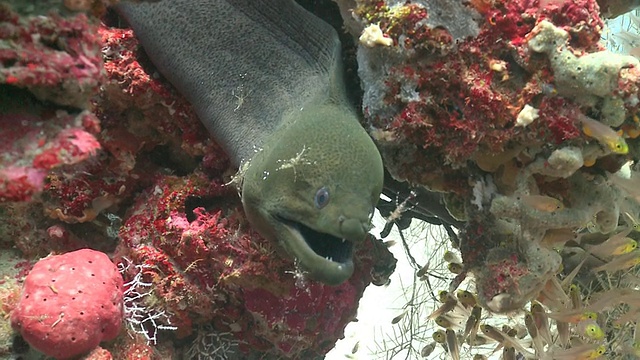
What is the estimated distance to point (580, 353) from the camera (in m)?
3.34

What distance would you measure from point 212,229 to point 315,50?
142 cm

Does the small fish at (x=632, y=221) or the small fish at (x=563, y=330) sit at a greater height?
the small fish at (x=632, y=221)

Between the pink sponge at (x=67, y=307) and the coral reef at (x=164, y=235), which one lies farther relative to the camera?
the coral reef at (x=164, y=235)

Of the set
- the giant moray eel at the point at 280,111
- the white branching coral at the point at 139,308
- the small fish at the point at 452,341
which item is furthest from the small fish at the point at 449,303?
the white branching coral at the point at 139,308

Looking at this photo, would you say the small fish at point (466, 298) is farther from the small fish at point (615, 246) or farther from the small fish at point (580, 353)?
the small fish at point (615, 246)

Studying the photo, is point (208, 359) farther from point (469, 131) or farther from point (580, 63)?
point (580, 63)

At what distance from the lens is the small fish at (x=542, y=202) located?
266cm

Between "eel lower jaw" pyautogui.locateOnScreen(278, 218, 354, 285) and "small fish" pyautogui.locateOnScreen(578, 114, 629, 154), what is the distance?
1.38 metres

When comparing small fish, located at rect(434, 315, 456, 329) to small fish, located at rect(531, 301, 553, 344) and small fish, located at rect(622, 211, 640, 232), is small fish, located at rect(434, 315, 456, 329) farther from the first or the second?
small fish, located at rect(622, 211, 640, 232)

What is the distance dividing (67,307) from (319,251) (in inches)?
60.3

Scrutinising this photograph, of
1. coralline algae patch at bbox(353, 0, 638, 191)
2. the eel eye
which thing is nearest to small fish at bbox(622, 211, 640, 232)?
coralline algae patch at bbox(353, 0, 638, 191)

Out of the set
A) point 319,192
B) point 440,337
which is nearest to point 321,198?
point 319,192

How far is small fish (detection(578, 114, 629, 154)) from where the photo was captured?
7.98 ft

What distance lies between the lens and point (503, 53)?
2.62 meters
